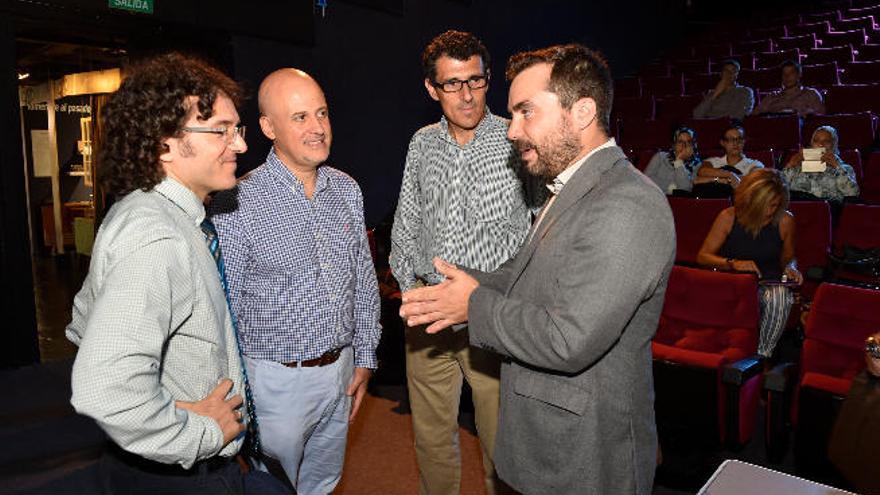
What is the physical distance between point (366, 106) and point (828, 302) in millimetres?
4747

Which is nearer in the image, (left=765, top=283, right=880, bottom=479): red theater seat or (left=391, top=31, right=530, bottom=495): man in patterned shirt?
(left=391, top=31, right=530, bottom=495): man in patterned shirt

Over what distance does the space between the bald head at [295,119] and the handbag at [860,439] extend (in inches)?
73.6

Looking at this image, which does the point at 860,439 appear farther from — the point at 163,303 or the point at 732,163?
the point at 732,163

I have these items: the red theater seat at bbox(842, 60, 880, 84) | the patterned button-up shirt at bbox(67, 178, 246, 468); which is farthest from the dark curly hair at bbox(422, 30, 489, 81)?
the red theater seat at bbox(842, 60, 880, 84)

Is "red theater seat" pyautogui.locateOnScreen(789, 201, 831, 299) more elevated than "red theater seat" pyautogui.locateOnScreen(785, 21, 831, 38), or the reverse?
"red theater seat" pyautogui.locateOnScreen(785, 21, 831, 38)

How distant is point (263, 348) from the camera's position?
77.9 inches

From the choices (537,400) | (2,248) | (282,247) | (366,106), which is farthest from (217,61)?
(537,400)

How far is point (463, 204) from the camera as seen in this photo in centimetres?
235

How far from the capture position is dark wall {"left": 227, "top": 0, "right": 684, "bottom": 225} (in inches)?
227

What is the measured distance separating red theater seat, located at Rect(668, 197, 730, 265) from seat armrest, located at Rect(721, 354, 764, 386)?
1.92 meters

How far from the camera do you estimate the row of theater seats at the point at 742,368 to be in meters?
2.78

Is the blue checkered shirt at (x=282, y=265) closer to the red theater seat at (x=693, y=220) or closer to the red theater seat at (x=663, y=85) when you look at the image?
the red theater seat at (x=693, y=220)

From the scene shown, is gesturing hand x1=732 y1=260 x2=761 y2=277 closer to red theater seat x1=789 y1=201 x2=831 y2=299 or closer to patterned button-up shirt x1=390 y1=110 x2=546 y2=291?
red theater seat x1=789 y1=201 x2=831 y2=299

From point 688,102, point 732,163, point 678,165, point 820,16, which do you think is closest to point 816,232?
point 732,163
